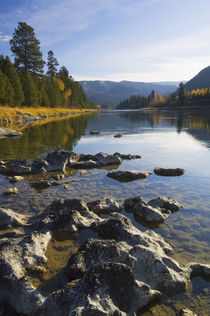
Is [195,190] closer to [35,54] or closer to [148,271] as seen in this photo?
[148,271]

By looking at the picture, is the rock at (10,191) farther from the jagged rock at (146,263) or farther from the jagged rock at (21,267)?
the jagged rock at (146,263)

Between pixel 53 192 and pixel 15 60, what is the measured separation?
7961 centimetres

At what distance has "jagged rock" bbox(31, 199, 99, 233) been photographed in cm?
781

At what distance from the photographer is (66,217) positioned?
8148 mm

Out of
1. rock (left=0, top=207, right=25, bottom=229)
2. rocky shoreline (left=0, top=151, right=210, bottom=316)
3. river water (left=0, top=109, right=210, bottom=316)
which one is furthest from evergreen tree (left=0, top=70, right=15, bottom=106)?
rocky shoreline (left=0, top=151, right=210, bottom=316)

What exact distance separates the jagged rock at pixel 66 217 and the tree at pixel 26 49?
251 ft

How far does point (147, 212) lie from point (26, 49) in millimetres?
83209

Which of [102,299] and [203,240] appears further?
[203,240]

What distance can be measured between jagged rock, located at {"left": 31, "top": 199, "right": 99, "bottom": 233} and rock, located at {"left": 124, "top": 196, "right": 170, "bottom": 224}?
180 cm

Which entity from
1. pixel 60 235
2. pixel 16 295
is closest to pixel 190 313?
pixel 16 295

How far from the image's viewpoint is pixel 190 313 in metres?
4.66

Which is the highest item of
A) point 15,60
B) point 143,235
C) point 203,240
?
point 15,60

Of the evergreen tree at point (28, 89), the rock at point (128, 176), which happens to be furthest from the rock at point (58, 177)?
→ the evergreen tree at point (28, 89)

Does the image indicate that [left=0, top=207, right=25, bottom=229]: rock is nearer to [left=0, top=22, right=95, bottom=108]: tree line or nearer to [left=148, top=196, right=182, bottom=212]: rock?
[left=148, top=196, right=182, bottom=212]: rock
